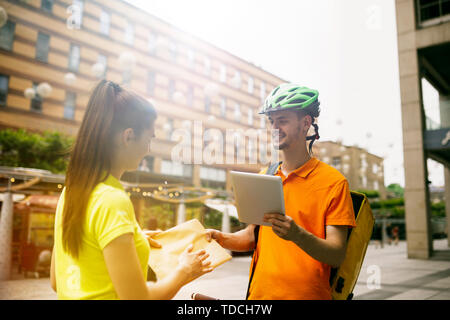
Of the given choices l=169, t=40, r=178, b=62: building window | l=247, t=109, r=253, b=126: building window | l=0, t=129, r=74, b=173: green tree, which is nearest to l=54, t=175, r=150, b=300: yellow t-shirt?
l=0, t=129, r=74, b=173: green tree

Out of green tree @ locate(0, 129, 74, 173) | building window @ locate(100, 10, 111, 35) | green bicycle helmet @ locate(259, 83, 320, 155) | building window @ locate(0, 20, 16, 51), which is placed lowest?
green bicycle helmet @ locate(259, 83, 320, 155)

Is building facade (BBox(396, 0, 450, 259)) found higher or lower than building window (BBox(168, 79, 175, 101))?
lower

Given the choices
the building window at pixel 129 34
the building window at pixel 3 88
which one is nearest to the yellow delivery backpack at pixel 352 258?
the building window at pixel 3 88

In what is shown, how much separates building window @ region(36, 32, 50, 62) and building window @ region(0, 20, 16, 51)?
1199 mm

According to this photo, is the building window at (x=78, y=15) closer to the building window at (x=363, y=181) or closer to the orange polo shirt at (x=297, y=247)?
the building window at (x=363, y=181)

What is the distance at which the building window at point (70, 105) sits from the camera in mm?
19516

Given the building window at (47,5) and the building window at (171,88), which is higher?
the building window at (47,5)

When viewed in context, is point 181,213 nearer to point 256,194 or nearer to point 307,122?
point 307,122

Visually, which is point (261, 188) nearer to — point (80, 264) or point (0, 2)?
point (80, 264)

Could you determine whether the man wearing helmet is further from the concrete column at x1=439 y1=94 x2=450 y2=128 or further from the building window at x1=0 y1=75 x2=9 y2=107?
the building window at x1=0 y1=75 x2=9 y2=107

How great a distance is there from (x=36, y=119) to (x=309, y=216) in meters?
19.5

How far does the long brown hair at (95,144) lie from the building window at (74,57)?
20343 mm

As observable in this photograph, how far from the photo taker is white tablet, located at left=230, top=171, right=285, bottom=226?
4.38 feet

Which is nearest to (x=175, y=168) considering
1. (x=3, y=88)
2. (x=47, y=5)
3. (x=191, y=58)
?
(x=191, y=58)
